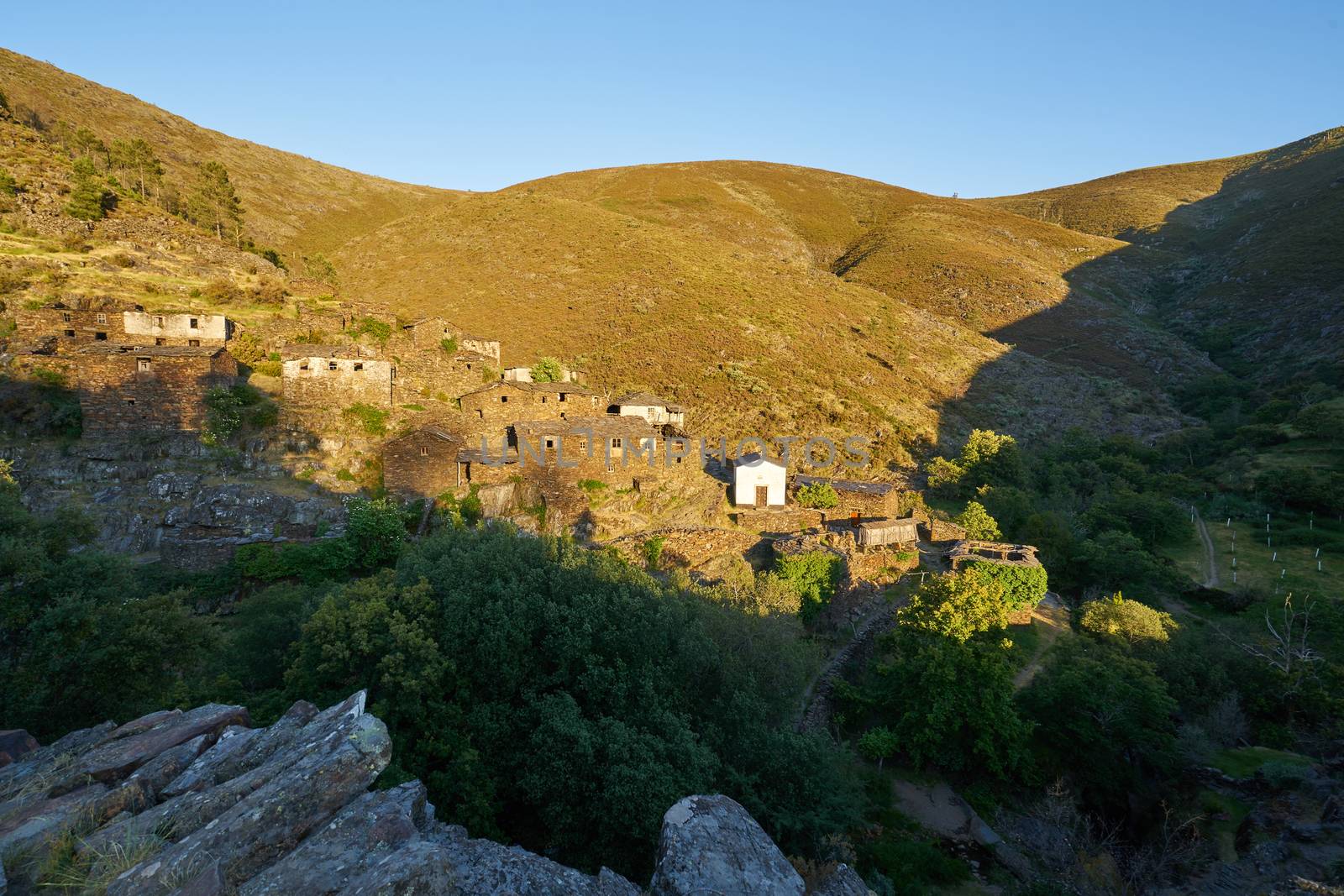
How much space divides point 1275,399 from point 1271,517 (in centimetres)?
1902

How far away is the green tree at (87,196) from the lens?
30016 mm

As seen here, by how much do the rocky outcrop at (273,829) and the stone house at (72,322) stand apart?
23.5 m

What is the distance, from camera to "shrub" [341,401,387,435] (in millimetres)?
23734

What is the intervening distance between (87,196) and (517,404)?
89.2ft

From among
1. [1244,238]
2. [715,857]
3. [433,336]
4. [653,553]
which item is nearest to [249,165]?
[433,336]

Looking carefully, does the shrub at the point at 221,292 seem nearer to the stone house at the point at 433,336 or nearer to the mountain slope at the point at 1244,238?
the stone house at the point at 433,336

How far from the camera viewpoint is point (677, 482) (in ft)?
84.4

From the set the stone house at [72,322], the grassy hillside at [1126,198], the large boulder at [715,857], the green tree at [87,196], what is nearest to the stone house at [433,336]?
the stone house at [72,322]

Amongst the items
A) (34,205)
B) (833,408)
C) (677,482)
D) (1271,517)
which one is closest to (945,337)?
(833,408)

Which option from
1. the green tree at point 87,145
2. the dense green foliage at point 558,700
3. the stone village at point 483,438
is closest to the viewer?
the dense green foliage at point 558,700

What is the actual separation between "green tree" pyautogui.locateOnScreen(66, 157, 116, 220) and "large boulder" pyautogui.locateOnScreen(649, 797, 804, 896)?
142ft

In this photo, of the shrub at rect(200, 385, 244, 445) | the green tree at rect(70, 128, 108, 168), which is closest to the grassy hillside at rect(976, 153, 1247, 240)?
the shrub at rect(200, 385, 244, 445)

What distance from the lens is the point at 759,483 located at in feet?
89.7

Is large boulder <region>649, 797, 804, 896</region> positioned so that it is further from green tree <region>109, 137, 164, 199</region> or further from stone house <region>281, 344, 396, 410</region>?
green tree <region>109, 137, 164, 199</region>
